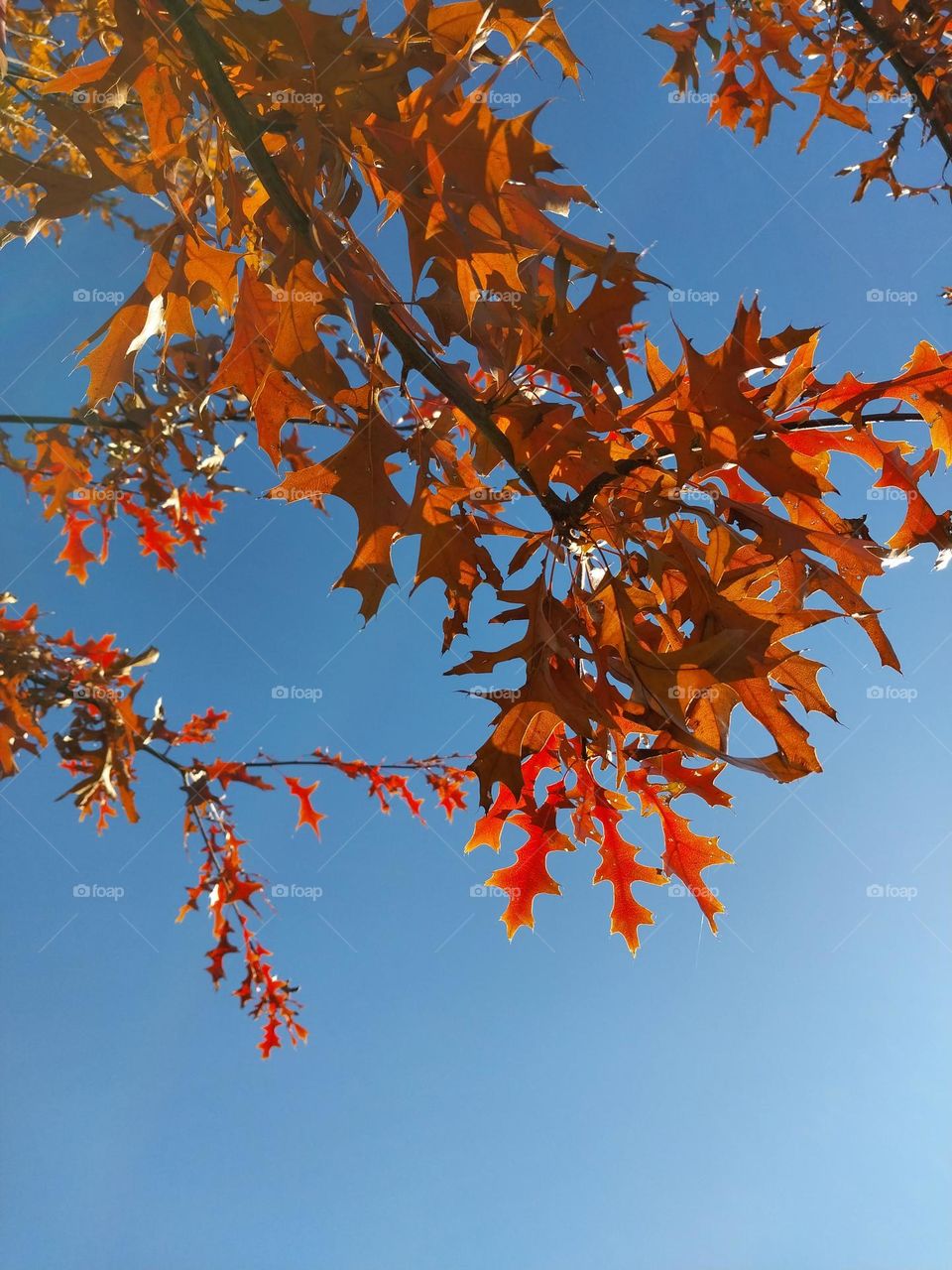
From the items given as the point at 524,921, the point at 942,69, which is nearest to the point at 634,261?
the point at 524,921

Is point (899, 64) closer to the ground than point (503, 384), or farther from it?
farther from it

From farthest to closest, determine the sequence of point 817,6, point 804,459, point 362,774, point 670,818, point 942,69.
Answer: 1. point 362,774
2. point 817,6
3. point 942,69
4. point 670,818
5. point 804,459

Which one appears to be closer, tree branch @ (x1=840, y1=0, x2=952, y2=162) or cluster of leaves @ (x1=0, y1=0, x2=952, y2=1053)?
cluster of leaves @ (x1=0, y1=0, x2=952, y2=1053)

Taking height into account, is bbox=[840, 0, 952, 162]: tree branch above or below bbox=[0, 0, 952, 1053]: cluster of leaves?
above

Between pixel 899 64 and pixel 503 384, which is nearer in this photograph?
pixel 503 384

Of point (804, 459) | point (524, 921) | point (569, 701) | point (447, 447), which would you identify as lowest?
point (524, 921)

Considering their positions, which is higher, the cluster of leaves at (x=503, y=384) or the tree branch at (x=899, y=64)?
the tree branch at (x=899, y=64)

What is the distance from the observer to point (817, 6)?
2791 millimetres

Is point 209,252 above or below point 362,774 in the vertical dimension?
below

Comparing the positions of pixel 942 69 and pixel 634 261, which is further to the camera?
pixel 942 69

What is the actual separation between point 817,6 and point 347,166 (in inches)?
104

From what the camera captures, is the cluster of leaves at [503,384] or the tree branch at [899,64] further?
the tree branch at [899,64]

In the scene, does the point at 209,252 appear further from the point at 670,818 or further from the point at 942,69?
the point at 942,69

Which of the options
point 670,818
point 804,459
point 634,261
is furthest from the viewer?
point 670,818
